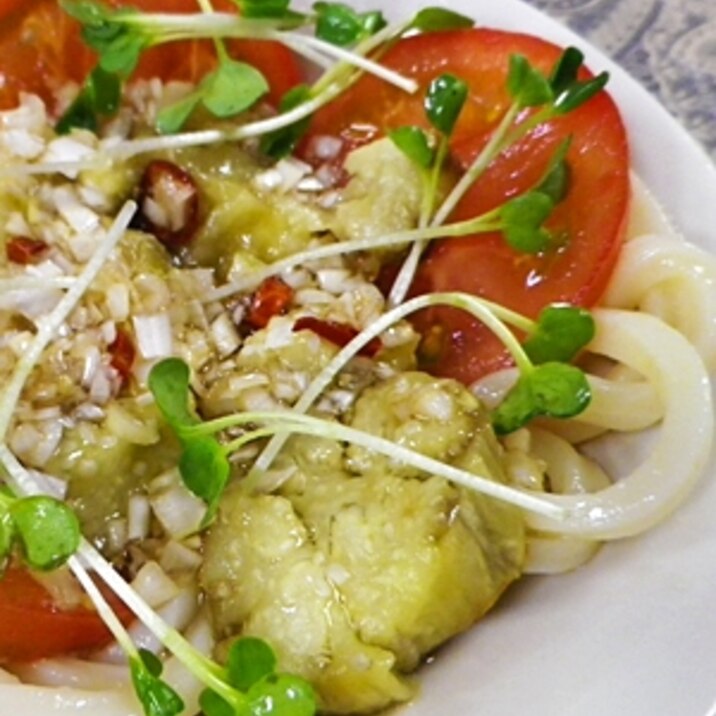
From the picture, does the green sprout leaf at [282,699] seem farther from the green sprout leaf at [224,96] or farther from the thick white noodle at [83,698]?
the green sprout leaf at [224,96]

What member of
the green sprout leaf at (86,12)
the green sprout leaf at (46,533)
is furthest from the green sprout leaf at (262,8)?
the green sprout leaf at (46,533)

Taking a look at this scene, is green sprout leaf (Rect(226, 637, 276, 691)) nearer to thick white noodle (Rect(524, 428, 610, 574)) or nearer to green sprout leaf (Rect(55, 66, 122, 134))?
thick white noodle (Rect(524, 428, 610, 574))

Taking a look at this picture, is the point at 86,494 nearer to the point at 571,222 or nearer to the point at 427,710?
A: the point at 427,710

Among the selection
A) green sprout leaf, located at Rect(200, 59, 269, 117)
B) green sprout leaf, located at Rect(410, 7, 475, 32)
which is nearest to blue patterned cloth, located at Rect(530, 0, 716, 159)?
green sprout leaf, located at Rect(410, 7, 475, 32)

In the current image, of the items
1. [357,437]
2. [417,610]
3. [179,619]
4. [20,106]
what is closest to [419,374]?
[357,437]

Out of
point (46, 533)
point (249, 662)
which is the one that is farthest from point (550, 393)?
point (46, 533)

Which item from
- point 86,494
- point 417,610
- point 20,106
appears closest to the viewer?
point 417,610
